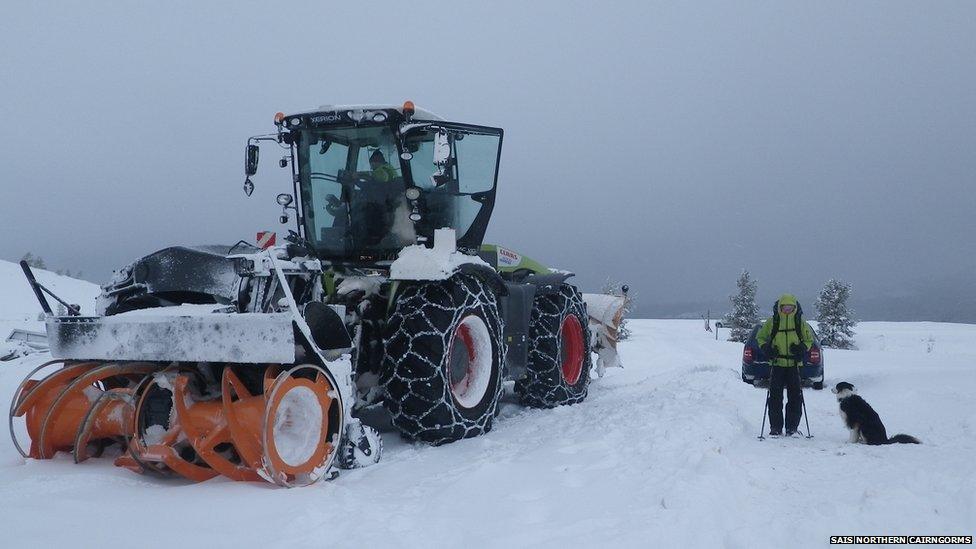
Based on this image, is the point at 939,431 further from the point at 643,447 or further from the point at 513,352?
the point at 513,352

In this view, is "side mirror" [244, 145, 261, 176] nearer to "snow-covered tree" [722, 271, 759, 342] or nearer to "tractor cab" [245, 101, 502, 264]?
"tractor cab" [245, 101, 502, 264]

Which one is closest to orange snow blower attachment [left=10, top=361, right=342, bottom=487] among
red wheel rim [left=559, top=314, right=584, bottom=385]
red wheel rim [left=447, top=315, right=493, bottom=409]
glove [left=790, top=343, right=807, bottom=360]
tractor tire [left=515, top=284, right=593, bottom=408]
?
red wheel rim [left=447, top=315, right=493, bottom=409]

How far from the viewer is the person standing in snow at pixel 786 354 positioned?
6832 millimetres

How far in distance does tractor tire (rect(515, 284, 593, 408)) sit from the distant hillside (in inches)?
490

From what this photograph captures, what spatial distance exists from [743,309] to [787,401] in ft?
130

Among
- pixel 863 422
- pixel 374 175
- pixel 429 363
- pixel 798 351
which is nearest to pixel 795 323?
pixel 798 351

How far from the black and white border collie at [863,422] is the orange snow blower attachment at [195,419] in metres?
4.55

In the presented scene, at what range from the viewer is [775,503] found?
3.62 meters

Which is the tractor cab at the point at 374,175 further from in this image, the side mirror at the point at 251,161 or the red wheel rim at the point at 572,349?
the red wheel rim at the point at 572,349

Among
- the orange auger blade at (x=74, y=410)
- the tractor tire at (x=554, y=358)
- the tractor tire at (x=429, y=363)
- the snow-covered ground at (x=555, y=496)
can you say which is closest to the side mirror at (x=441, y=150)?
the tractor tire at (x=429, y=363)

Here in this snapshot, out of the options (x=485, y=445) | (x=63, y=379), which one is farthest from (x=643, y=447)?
(x=63, y=379)

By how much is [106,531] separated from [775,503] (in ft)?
10.6

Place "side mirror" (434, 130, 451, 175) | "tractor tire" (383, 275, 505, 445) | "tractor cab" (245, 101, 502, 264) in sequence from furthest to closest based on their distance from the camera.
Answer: "tractor cab" (245, 101, 502, 264), "side mirror" (434, 130, 451, 175), "tractor tire" (383, 275, 505, 445)

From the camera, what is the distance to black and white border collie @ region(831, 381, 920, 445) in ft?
19.5
